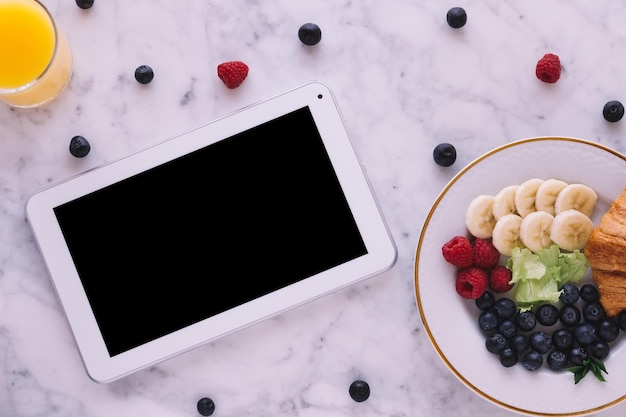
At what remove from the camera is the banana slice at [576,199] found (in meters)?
Result: 1.25

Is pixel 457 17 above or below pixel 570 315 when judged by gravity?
above

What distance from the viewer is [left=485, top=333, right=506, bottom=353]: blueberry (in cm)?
125

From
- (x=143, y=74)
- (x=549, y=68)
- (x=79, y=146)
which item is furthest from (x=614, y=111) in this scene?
(x=79, y=146)

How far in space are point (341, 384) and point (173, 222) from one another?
1.44 ft

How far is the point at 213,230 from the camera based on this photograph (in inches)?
50.1

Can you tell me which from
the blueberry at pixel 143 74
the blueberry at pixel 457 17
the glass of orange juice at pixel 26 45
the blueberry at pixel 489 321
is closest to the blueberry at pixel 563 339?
the blueberry at pixel 489 321

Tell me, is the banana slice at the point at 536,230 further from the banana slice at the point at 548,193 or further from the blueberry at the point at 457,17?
the blueberry at the point at 457,17

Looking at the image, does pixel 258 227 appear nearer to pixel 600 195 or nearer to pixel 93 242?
pixel 93 242

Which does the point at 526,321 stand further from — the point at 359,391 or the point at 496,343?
the point at 359,391

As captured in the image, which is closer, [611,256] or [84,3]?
[611,256]

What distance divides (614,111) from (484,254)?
367 millimetres

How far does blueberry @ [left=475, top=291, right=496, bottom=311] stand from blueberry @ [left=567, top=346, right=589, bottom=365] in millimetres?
161

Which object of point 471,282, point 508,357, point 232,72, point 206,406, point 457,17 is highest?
point 457,17

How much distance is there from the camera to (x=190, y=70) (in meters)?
1.36
